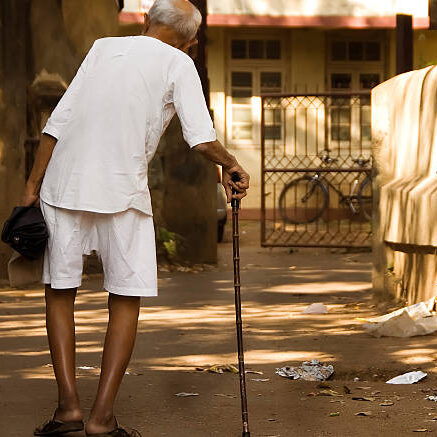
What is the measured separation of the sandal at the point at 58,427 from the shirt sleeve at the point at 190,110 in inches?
47.0

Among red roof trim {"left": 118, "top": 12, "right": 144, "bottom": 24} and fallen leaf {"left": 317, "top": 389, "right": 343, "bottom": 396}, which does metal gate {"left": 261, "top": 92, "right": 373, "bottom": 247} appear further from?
fallen leaf {"left": 317, "top": 389, "right": 343, "bottom": 396}

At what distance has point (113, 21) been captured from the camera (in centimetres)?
1273

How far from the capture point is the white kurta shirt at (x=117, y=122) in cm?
496

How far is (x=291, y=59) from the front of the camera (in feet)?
78.7

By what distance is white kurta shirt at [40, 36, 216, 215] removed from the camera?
496 cm

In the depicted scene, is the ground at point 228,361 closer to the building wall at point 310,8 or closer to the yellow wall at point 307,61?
the building wall at point 310,8

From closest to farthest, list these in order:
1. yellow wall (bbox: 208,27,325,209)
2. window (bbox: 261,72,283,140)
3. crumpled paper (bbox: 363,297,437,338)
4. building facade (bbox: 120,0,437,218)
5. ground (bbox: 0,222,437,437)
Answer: ground (bbox: 0,222,437,437), crumpled paper (bbox: 363,297,437,338), building facade (bbox: 120,0,437,218), yellow wall (bbox: 208,27,325,209), window (bbox: 261,72,283,140)

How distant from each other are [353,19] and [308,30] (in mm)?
1222

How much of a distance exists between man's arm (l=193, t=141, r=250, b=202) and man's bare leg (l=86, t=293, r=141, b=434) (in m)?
0.60

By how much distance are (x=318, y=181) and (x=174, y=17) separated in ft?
52.5

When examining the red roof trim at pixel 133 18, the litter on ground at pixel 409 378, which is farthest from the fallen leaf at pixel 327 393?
the red roof trim at pixel 133 18

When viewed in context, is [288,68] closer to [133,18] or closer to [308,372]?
[133,18]

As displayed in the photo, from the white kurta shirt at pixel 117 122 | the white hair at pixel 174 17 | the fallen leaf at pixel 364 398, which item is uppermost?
Result: the white hair at pixel 174 17

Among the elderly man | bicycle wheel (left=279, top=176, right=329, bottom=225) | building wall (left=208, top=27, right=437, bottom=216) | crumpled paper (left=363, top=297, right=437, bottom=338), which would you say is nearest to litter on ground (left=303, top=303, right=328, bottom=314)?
crumpled paper (left=363, top=297, right=437, bottom=338)
